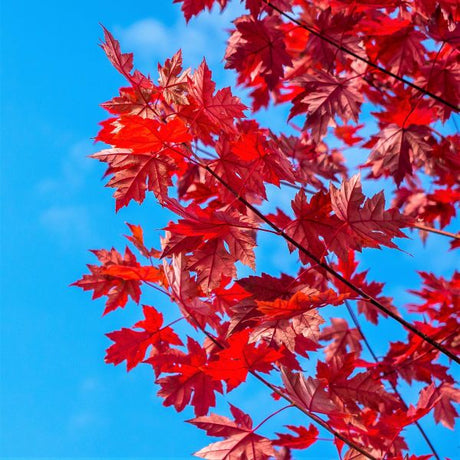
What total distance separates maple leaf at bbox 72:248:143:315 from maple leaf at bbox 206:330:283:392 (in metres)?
0.87

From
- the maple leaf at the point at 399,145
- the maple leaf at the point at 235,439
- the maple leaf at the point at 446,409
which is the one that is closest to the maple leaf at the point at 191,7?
the maple leaf at the point at 399,145

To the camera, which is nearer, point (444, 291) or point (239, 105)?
point (239, 105)

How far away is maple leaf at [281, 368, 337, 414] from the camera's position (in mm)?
1748

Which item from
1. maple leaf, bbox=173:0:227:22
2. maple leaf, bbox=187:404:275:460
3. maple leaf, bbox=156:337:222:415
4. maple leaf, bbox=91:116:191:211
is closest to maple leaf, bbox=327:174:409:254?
maple leaf, bbox=91:116:191:211

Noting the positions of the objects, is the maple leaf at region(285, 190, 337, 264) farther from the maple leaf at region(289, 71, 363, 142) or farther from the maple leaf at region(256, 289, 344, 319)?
the maple leaf at region(289, 71, 363, 142)

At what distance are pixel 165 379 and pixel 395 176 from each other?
1.64 metres

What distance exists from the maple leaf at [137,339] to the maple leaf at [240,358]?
1.64ft

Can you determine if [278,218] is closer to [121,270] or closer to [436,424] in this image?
[121,270]

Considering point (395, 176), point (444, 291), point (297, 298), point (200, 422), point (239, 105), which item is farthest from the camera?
point (444, 291)

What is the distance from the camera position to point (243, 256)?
6.12 feet

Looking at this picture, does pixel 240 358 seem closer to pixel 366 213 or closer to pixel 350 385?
pixel 366 213

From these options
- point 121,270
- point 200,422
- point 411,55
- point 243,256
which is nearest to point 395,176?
point 411,55

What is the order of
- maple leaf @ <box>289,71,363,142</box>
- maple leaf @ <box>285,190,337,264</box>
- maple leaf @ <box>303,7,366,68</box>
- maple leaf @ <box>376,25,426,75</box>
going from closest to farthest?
1. maple leaf @ <box>285,190,337,264</box>
2. maple leaf @ <box>289,71,363,142</box>
3. maple leaf @ <box>303,7,366,68</box>
4. maple leaf @ <box>376,25,426,75</box>

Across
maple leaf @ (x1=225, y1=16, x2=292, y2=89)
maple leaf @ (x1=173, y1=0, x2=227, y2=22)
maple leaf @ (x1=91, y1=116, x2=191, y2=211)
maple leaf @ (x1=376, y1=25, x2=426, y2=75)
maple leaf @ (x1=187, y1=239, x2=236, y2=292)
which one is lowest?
maple leaf @ (x1=187, y1=239, x2=236, y2=292)
